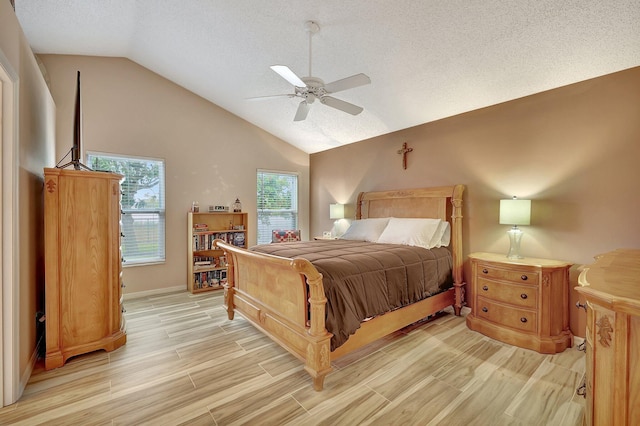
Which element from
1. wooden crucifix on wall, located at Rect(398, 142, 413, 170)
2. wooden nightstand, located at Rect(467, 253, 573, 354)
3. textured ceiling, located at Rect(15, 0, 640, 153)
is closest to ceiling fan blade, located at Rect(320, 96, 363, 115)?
textured ceiling, located at Rect(15, 0, 640, 153)

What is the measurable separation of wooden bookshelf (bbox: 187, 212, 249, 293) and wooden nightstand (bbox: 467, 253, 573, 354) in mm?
3543

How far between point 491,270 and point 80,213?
12.7ft

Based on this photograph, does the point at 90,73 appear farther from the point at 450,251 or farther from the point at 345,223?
the point at 450,251

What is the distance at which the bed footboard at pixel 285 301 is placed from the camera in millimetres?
2037

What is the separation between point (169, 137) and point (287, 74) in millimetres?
2978

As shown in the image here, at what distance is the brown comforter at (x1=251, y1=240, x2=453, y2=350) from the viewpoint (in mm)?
2209

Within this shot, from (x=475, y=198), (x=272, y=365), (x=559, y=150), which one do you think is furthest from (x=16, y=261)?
(x=559, y=150)

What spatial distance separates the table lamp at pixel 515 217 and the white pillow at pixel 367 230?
151 centimetres

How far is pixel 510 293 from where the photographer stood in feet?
9.11

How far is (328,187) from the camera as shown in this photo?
223 inches

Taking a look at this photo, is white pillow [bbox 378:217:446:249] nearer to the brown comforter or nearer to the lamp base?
the brown comforter

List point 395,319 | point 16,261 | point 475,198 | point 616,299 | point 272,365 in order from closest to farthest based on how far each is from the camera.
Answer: point 616,299 < point 16,261 < point 272,365 < point 395,319 < point 475,198

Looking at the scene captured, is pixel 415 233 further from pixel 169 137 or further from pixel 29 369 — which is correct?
pixel 169 137

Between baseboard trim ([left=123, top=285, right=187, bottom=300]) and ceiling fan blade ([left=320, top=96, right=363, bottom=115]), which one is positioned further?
baseboard trim ([left=123, top=285, right=187, bottom=300])
